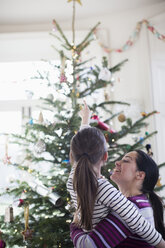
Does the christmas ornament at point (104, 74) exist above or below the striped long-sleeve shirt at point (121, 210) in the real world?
above

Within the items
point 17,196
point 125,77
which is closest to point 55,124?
point 17,196

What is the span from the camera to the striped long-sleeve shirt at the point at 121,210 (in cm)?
98

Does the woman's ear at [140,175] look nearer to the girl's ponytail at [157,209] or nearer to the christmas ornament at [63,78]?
the girl's ponytail at [157,209]

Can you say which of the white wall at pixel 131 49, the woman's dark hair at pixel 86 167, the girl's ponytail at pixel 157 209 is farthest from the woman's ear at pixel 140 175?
the white wall at pixel 131 49

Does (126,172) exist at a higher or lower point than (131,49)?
lower

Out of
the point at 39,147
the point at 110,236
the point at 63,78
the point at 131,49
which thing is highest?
the point at 131,49

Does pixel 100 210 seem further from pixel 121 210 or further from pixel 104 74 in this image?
pixel 104 74

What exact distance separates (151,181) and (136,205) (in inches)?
7.1

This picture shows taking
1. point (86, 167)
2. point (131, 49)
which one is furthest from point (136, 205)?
point (131, 49)

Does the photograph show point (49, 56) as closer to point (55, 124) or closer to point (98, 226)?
point (55, 124)

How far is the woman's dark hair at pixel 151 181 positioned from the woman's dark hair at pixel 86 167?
224mm

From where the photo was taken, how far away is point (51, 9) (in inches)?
129

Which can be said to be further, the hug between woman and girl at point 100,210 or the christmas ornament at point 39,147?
the christmas ornament at point 39,147

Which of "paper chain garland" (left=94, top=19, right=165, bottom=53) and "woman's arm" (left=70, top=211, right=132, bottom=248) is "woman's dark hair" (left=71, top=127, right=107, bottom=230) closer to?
"woman's arm" (left=70, top=211, right=132, bottom=248)
